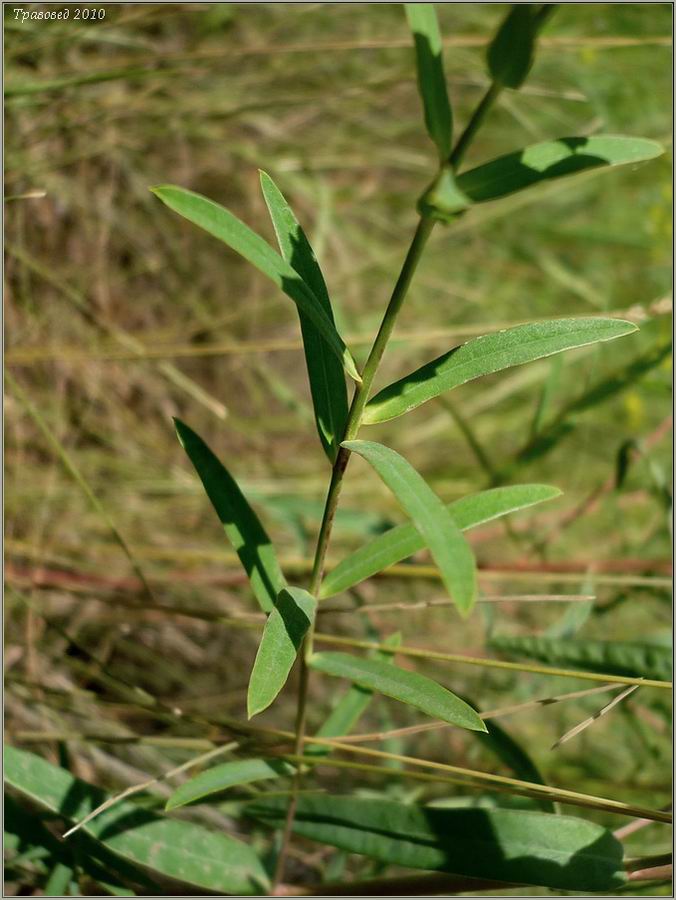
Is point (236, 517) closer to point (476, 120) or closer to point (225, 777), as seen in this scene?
point (225, 777)

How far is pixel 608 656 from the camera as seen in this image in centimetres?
88

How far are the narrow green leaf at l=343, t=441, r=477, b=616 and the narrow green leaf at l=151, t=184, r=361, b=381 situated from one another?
0.06 m

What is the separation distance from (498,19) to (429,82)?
4.31 ft

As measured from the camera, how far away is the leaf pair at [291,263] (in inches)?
19.9

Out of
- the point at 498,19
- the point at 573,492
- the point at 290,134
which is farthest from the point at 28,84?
the point at 573,492

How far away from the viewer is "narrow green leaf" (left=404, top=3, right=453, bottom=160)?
1.57 feet

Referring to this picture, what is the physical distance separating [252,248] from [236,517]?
224 mm

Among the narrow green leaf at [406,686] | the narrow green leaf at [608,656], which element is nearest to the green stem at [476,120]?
the narrow green leaf at [406,686]

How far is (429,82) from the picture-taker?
482 mm

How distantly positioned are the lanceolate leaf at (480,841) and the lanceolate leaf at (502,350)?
0.36 meters

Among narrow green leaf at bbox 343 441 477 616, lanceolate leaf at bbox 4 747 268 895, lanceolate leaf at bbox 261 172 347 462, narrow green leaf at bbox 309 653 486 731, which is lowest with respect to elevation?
lanceolate leaf at bbox 4 747 268 895

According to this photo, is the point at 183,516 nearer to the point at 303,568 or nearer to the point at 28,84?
the point at 303,568

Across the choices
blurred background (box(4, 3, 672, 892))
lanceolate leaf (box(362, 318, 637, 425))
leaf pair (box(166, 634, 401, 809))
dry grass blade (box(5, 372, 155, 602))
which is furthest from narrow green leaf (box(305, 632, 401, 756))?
lanceolate leaf (box(362, 318, 637, 425))

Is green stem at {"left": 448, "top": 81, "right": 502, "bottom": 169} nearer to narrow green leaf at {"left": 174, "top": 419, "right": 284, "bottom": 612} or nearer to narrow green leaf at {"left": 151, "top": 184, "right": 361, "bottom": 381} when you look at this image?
narrow green leaf at {"left": 151, "top": 184, "right": 361, "bottom": 381}
